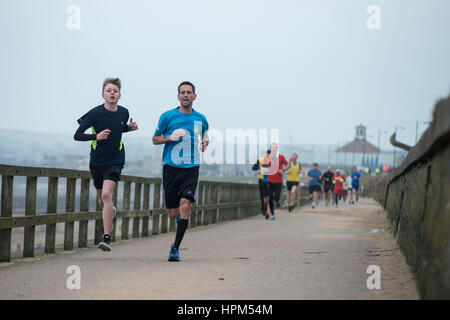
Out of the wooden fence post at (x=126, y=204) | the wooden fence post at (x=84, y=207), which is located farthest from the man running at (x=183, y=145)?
the wooden fence post at (x=126, y=204)

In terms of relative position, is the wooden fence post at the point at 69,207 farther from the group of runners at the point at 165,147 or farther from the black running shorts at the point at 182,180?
the black running shorts at the point at 182,180

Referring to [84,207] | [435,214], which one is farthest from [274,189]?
[435,214]

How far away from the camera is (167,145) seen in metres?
9.30

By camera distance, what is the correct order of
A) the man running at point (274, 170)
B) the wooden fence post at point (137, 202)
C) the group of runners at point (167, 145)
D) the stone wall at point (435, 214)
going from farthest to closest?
the man running at point (274, 170)
the wooden fence post at point (137, 202)
the group of runners at point (167, 145)
the stone wall at point (435, 214)

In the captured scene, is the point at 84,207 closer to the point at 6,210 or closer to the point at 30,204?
the point at 30,204

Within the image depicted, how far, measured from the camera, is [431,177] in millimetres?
5766

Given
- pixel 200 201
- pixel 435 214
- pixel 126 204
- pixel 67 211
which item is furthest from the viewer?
pixel 200 201

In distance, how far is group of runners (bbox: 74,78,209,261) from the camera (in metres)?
9.21

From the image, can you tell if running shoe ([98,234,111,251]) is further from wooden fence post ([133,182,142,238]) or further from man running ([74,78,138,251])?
wooden fence post ([133,182,142,238])

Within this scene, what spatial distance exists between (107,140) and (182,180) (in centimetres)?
120

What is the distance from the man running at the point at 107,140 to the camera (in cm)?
979
